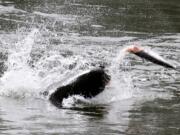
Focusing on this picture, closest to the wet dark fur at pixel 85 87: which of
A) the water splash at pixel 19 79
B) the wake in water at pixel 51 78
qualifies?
the wake in water at pixel 51 78

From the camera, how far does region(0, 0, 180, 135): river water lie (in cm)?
1017

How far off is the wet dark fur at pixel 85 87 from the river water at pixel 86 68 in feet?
0.39

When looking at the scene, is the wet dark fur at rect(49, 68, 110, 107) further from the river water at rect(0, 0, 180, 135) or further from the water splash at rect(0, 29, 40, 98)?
the water splash at rect(0, 29, 40, 98)

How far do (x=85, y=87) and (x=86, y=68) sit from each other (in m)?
1.06

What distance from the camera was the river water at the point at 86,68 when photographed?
400 inches

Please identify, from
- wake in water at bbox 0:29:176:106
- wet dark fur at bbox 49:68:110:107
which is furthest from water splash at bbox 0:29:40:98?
wet dark fur at bbox 49:68:110:107

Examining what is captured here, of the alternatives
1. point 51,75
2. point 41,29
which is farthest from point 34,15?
point 51,75

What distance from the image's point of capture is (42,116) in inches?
413

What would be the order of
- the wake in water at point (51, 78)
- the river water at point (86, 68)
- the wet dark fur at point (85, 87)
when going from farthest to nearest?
the wake in water at point (51, 78) < the wet dark fur at point (85, 87) < the river water at point (86, 68)

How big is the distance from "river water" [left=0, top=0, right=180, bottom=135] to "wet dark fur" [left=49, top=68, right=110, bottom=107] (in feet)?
0.39

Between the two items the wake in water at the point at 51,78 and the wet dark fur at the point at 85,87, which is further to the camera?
the wake in water at the point at 51,78

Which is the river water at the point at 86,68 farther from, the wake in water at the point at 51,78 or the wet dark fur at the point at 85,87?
the wet dark fur at the point at 85,87

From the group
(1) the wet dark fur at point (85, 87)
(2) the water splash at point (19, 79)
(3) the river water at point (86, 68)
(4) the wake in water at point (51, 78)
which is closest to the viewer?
(3) the river water at point (86, 68)

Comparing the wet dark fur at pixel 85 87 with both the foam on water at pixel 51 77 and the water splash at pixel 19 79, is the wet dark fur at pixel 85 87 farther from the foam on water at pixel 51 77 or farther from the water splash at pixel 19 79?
the water splash at pixel 19 79
